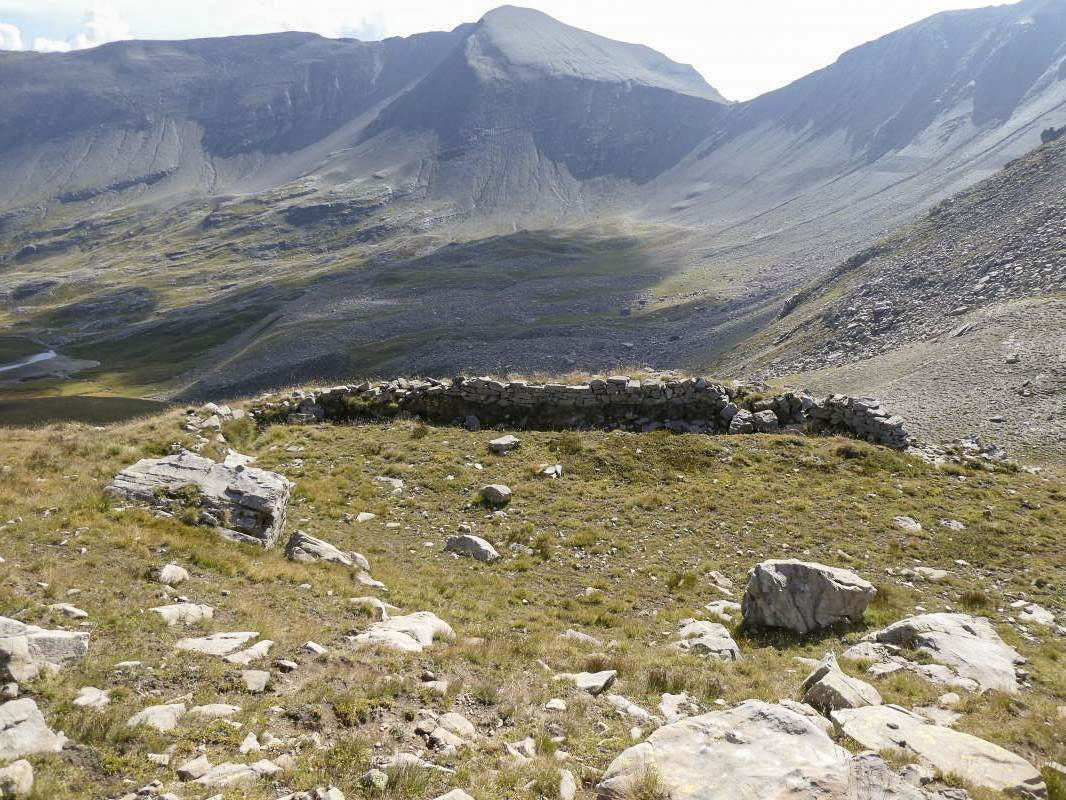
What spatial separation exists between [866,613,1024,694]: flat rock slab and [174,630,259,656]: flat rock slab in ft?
35.4

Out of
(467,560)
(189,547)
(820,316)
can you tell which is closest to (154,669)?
(189,547)

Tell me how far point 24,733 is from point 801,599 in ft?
39.9

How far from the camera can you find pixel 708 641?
38.7 ft

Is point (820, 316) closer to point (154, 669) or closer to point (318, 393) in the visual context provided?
point (318, 393)

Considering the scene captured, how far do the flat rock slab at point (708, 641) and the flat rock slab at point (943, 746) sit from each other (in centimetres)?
322

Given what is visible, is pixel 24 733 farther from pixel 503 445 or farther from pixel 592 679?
pixel 503 445

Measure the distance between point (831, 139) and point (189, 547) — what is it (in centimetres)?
22639

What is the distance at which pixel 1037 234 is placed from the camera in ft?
157

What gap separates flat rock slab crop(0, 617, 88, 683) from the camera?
7.73 meters

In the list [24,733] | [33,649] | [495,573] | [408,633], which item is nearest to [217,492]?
[495,573]

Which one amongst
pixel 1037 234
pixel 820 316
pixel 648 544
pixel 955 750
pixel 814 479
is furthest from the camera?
pixel 820 316

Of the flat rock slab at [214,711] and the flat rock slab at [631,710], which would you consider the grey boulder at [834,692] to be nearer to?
the flat rock slab at [631,710]

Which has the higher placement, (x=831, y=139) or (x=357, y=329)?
(x=831, y=139)

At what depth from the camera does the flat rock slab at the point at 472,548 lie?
16.3m
